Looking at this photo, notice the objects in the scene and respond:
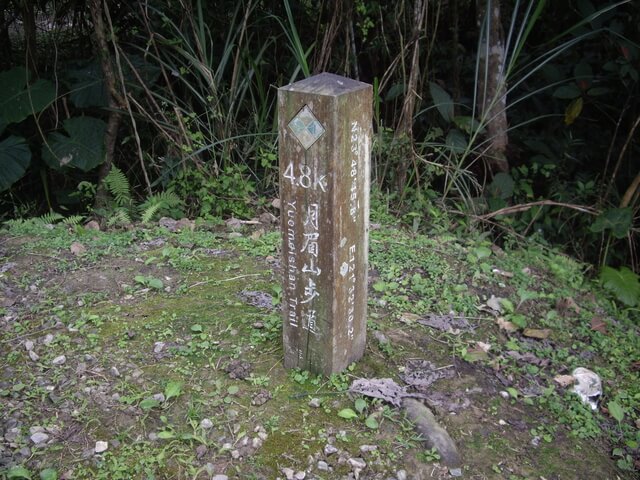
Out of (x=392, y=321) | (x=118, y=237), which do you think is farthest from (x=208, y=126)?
(x=392, y=321)

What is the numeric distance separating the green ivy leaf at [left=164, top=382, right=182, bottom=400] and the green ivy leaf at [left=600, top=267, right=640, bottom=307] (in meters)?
3.16

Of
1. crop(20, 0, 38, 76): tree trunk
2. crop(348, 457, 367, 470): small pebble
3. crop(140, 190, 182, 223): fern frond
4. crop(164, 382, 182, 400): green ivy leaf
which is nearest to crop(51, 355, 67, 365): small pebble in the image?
crop(164, 382, 182, 400): green ivy leaf

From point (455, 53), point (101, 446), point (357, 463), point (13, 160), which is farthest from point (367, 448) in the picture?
point (455, 53)

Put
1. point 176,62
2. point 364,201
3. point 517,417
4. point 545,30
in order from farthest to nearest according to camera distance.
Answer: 1. point 545,30
2. point 176,62
3. point 517,417
4. point 364,201

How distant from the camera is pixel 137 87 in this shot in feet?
15.1

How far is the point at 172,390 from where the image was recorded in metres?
2.51

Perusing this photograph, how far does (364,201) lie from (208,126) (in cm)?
258

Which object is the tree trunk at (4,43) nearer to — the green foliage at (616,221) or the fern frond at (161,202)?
the fern frond at (161,202)

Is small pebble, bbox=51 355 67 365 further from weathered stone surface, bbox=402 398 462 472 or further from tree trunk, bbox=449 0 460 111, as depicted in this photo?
tree trunk, bbox=449 0 460 111

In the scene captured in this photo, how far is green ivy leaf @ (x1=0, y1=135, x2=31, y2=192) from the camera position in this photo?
186 inches

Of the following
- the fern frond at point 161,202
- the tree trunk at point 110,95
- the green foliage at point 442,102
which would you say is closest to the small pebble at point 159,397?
the fern frond at point 161,202

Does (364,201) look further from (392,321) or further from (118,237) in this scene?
(118,237)

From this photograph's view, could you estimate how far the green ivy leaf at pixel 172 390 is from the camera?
250cm

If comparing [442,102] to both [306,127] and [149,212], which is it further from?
[306,127]
